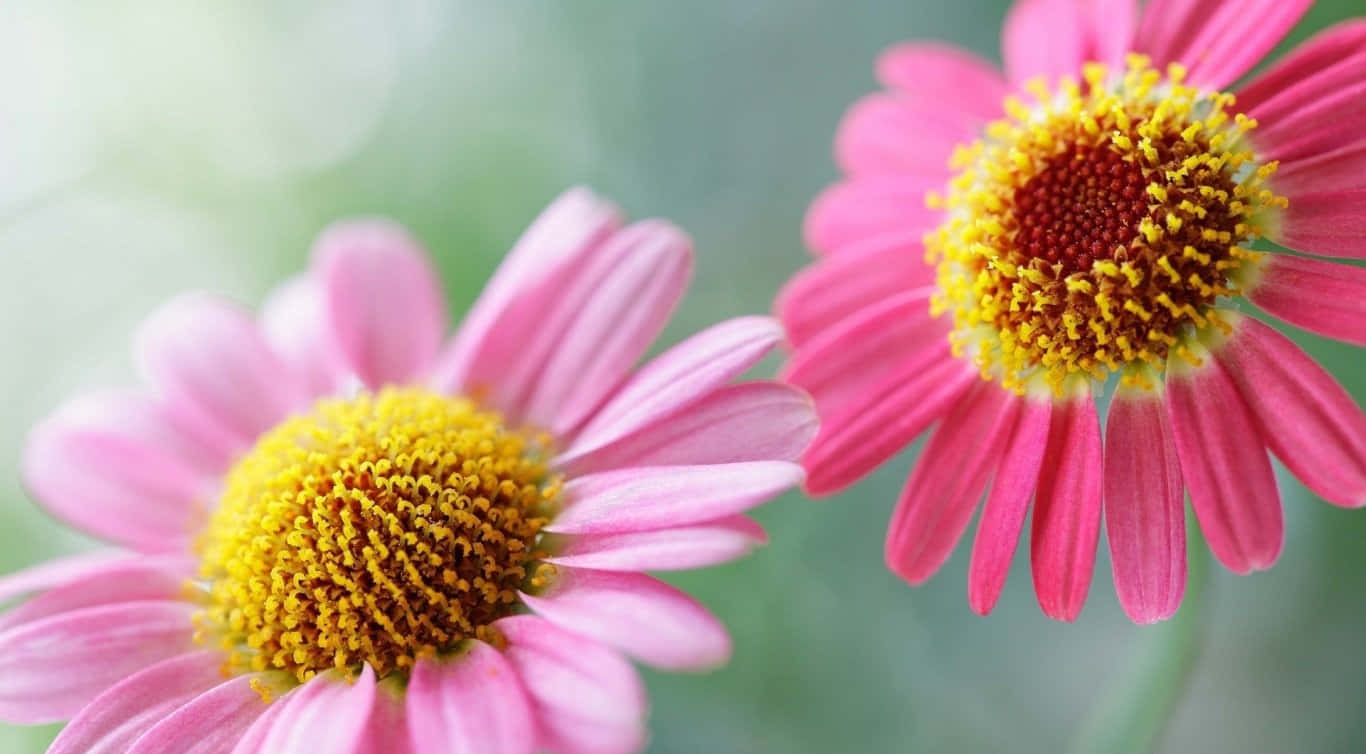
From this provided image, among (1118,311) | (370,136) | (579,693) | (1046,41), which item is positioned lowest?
(579,693)

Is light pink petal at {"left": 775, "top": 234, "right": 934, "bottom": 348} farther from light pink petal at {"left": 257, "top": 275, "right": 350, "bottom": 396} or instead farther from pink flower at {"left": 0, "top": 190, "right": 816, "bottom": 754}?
light pink petal at {"left": 257, "top": 275, "right": 350, "bottom": 396}

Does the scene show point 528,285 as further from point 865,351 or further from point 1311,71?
point 1311,71

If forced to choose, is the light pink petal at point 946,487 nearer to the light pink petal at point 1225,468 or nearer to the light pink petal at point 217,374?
the light pink petal at point 1225,468

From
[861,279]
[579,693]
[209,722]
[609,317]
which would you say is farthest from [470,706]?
[861,279]

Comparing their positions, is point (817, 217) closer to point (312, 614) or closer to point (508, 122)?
point (312, 614)

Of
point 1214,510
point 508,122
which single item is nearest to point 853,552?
point 1214,510

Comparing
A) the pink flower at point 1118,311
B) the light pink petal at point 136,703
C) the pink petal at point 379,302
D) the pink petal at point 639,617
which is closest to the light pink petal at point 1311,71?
the pink flower at point 1118,311
